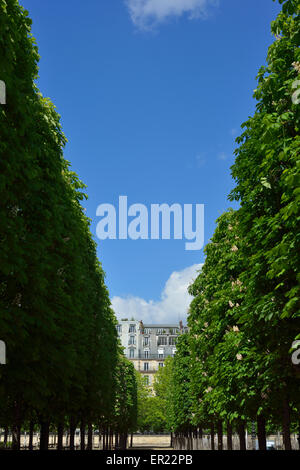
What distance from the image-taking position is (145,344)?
16075 cm

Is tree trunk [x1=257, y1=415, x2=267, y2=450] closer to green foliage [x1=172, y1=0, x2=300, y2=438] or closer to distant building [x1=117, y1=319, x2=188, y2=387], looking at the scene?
green foliage [x1=172, y1=0, x2=300, y2=438]

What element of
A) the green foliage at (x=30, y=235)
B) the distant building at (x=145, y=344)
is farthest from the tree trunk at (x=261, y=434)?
the distant building at (x=145, y=344)

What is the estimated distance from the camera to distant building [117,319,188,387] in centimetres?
15638

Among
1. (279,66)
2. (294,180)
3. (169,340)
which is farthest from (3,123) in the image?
(169,340)

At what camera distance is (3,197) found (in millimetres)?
12969

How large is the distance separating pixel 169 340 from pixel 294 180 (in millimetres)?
156417

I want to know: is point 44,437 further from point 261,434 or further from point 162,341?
point 162,341

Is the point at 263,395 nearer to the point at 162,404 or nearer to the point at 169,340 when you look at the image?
the point at 162,404

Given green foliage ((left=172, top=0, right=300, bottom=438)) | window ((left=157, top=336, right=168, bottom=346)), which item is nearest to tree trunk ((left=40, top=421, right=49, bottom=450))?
green foliage ((left=172, top=0, right=300, bottom=438))

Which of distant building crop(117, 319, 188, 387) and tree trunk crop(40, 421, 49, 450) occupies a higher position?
distant building crop(117, 319, 188, 387)

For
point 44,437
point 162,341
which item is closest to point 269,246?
point 44,437

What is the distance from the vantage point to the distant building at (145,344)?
513 ft

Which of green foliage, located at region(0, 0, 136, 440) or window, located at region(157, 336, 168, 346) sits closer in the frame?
green foliage, located at region(0, 0, 136, 440)

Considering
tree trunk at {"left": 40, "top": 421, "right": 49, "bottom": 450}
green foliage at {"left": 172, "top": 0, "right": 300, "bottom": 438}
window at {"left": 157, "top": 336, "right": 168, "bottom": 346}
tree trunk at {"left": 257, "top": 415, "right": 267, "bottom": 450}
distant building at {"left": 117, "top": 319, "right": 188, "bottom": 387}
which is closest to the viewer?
green foliage at {"left": 172, "top": 0, "right": 300, "bottom": 438}
